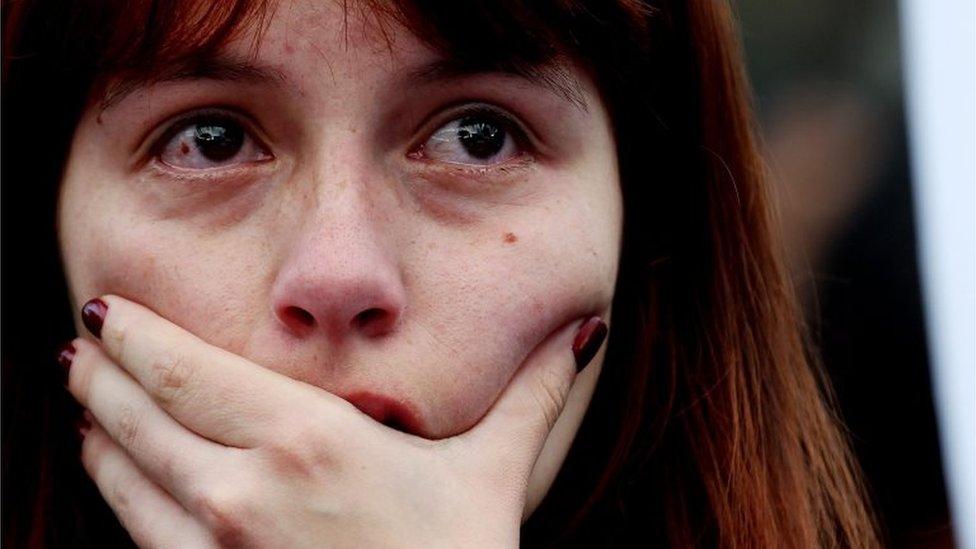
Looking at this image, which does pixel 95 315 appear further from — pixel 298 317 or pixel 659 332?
pixel 659 332

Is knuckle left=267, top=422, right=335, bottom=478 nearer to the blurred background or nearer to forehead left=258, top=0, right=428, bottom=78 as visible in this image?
forehead left=258, top=0, right=428, bottom=78

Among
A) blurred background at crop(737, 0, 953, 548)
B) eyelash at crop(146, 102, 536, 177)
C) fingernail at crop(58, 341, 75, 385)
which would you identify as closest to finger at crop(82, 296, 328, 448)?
fingernail at crop(58, 341, 75, 385)

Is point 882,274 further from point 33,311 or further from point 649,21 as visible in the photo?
point 33,311

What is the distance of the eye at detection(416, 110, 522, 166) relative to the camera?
1.52 metres

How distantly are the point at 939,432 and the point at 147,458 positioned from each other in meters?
2.02

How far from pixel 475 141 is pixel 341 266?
1.04ft

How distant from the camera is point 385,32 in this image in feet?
4.57

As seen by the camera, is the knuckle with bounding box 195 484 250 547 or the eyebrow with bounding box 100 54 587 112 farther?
the eyebrow with bounding box 100 54 587 112

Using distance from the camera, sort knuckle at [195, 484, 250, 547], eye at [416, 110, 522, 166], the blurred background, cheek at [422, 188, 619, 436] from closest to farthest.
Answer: knuckle at [195, 484, 250, 547]
cheek at [422, 188, 619, 436]
eye at [416, 110, 522, 166]
the blurred background

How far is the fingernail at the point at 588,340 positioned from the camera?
5.02 feet

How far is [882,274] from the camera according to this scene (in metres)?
3.00

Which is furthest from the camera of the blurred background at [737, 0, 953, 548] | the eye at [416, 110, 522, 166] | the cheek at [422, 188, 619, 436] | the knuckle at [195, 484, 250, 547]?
the blurred background at [737, 0, 953, 548]

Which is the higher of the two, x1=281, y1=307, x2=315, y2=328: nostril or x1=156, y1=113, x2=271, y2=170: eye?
x1=156, y1=113, x2=271, y2=170: eye

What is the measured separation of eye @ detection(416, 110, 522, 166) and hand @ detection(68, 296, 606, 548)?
271 millimetres
